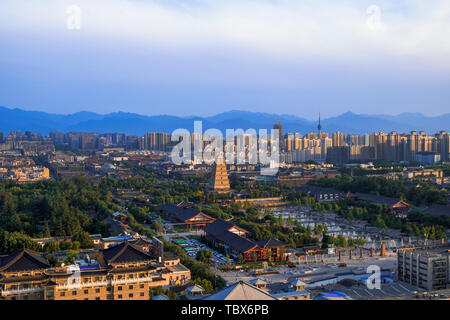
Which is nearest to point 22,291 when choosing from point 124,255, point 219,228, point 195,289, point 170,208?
point 124,255

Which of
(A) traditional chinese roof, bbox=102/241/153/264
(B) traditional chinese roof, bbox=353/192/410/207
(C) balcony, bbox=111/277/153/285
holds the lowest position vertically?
(B) traditional chinese roof, bbox=353/192/410/207

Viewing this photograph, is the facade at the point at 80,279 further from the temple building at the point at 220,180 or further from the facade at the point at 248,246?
the temple building at the point at 220,180

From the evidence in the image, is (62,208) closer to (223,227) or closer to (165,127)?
(223,227)

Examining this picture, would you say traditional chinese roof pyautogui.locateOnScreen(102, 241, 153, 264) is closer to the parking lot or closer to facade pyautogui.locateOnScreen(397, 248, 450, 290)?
the parking lot

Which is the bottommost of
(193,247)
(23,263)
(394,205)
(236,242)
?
(193,247)

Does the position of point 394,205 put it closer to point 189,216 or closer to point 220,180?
point 189,216

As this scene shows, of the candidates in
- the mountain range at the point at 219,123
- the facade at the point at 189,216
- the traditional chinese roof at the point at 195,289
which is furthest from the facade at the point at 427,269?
the mountain range at the point at 219,123

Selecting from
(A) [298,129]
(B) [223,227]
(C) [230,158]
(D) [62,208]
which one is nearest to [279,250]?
(B) [223,227]

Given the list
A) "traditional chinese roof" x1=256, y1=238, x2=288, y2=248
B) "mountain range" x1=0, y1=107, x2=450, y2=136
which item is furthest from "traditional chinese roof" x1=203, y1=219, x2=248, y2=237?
"mountain range" x1=0, y1=107, x2=450, y2=136
